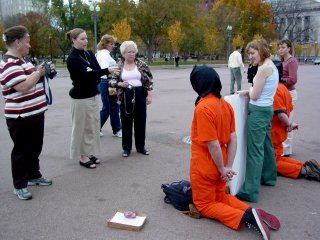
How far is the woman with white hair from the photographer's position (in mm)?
5660

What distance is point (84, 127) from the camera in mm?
5207

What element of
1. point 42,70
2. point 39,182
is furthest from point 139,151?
point 42,70

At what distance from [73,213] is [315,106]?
9.47 meters

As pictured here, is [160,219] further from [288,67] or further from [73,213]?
[288,67]

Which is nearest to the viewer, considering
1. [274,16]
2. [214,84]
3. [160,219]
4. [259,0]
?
[214,84]

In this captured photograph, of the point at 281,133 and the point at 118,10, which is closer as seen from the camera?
the point at 281,133

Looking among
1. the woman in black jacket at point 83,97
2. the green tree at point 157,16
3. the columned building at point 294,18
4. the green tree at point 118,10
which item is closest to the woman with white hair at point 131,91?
the woman in black jacket at point 83,97

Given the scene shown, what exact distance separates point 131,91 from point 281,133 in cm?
237

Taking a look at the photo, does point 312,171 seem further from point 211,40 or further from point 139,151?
point 211,40

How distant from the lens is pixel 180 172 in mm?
5121

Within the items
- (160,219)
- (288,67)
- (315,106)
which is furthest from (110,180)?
(315,106)

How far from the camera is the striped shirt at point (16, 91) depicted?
395 cm

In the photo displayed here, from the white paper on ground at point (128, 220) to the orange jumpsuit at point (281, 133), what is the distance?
7.48 feet

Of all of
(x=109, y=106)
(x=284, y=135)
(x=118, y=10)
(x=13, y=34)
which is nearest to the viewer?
(x=13, y=34)
